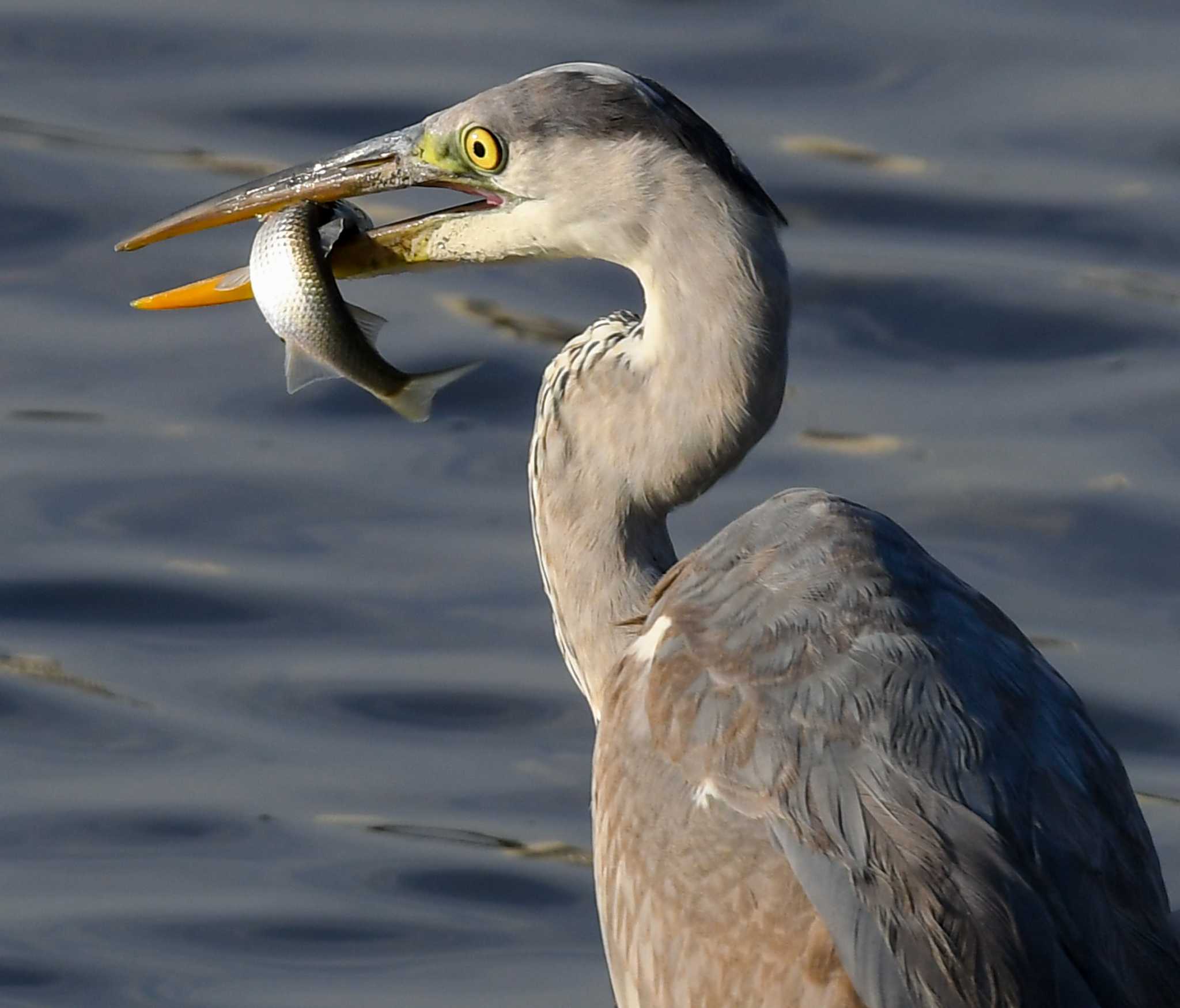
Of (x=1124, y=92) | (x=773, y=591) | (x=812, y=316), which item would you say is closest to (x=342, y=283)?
(x=812, y=316)

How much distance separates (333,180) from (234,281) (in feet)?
1.09

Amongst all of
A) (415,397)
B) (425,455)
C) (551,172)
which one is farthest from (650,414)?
(425,455)

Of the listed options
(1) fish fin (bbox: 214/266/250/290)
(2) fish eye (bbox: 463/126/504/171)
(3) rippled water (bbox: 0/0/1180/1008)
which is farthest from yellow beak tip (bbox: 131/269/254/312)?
(3) rippled water (bbox: 0/0/1180/1008)

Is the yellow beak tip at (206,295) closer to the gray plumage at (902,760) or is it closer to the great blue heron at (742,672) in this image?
the great blue heron at (742,672)

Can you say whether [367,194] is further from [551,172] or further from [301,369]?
[551,172]

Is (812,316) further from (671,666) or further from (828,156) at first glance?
(671,666)

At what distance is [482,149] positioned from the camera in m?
4.52

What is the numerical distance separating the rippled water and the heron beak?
149 cm

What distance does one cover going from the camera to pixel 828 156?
888cm

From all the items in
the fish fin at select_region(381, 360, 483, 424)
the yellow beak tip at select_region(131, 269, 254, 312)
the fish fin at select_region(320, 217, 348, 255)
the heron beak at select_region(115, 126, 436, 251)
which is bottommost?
the fish fin at select_region(381, 360, 483, 424)

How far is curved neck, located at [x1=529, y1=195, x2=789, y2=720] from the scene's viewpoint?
427cm

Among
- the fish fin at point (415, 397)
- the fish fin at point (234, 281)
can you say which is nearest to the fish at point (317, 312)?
the fish fin at point (415, 397)

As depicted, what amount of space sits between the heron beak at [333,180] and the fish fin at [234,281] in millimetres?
102

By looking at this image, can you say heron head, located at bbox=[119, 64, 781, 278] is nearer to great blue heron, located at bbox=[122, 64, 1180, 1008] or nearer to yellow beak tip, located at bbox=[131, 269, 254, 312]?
great blue heron, located at bbox=[122, 64, 1180, 1008]
